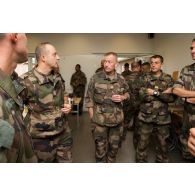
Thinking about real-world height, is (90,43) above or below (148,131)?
above

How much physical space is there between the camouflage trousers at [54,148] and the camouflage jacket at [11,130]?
797 millimetres

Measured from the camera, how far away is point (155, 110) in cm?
271

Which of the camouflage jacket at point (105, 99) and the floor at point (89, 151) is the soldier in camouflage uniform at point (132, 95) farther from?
the camouflage jacket at point (105, 99)

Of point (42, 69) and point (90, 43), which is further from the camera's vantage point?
point (90, 43)

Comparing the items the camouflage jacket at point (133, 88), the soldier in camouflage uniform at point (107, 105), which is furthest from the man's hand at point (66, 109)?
the camouflage jacket at point (133, 88)

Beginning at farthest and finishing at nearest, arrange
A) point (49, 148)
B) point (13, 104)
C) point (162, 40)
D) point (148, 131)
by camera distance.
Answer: point (162, 40) < point (148, 131) < point (49, 148) < point (13, 104)

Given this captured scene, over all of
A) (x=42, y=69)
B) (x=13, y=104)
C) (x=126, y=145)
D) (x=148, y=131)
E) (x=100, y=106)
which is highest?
(x=42, y=69)

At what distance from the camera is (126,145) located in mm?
3734

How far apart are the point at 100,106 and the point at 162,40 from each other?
4430 millimetres

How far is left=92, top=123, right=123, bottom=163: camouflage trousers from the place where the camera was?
2.53 meters

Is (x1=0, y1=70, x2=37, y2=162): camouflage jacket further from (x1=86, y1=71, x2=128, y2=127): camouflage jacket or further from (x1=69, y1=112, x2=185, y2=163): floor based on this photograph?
(x1=69, y1=112, x2=185, y2=163): floor

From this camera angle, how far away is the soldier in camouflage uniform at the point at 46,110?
186 cm
